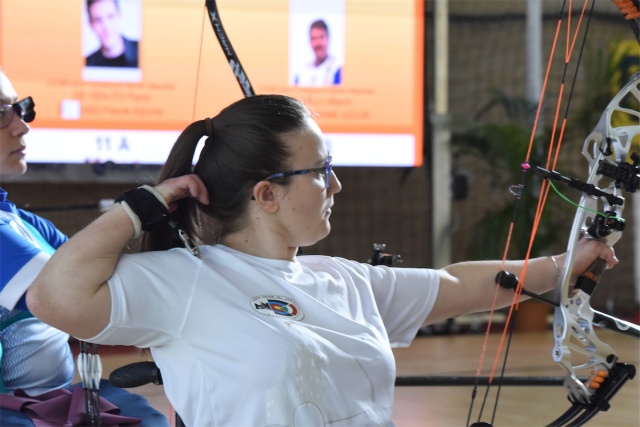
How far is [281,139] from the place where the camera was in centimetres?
135

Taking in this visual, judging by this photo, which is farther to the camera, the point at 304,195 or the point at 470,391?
the point at 470,391

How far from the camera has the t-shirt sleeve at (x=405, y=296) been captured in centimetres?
149

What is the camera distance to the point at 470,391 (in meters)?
3.85

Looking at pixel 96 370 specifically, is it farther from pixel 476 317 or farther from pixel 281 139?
pixel 476 317

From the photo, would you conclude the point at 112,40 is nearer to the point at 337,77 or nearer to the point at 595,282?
the point at 337,77

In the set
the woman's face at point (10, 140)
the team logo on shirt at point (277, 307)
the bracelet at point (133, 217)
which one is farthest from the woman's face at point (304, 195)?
the woman's face at point (10, 140)

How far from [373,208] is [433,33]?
1.15 m

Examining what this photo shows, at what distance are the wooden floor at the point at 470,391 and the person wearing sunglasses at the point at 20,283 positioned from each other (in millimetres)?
748

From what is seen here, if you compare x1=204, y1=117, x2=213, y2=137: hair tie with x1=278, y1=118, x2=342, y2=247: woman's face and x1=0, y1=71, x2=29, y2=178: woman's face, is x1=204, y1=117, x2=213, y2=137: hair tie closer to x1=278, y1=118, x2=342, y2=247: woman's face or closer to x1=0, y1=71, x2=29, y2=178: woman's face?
x1=278, y1=118, x2=342, y2=247: woman's face

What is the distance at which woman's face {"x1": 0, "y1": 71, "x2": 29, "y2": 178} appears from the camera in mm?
1775

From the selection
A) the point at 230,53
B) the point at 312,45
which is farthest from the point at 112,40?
the point at 230,53

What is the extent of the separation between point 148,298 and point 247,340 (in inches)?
5.5

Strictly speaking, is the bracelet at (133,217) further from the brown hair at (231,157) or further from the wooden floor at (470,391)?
the wooden floor at (470,391)

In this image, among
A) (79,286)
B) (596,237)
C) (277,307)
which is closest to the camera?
(79,286)
